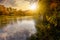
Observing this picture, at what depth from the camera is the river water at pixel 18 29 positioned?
275 cm

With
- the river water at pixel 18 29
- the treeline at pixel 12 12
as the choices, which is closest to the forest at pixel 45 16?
the treeline at pixel 12 12

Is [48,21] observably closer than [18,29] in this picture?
No

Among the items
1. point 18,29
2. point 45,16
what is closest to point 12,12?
point 18,29

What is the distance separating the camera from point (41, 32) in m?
2.92

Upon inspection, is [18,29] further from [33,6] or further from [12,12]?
[33,6]

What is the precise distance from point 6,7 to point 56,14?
47.6 inches

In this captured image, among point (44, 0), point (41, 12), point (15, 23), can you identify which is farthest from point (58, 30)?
point (15, 23)

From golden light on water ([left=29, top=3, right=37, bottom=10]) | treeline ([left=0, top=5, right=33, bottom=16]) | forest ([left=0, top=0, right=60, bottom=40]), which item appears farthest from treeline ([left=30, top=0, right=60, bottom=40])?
treeline ([left=0, top=5, right=33, bottom=16])

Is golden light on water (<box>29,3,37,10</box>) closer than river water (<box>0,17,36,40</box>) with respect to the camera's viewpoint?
No

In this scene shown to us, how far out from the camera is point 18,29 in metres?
2.84

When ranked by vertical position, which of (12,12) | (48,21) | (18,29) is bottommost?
(18,29)

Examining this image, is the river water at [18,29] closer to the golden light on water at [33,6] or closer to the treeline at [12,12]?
the treeline at [12,12]

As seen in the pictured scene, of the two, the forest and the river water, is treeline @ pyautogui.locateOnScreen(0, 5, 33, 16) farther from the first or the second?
the river water

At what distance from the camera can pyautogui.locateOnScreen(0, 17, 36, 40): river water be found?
2746 mm
